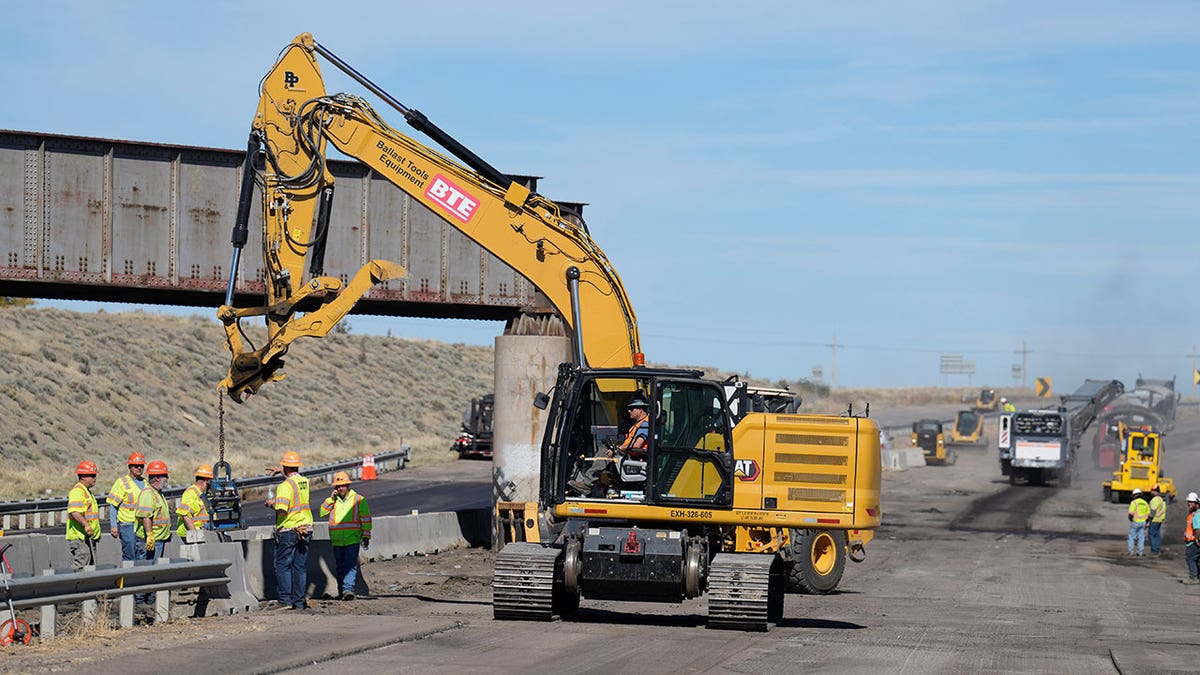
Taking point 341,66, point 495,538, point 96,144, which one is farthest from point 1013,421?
point 341,66

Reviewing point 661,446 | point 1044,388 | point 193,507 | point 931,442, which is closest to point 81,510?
point 193,507

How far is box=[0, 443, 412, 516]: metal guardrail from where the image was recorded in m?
34.4

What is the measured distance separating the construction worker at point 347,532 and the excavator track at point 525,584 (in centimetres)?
371

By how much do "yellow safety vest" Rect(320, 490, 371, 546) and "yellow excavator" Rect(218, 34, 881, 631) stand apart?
6.91 feet

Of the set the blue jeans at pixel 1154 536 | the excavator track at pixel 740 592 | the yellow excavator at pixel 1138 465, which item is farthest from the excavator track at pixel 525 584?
the yellow excavator at pixel 1138 465

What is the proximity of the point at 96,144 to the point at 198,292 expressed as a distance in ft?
10.7

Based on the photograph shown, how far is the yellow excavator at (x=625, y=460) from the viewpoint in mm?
16469

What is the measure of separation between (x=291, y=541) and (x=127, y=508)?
2.34 metres

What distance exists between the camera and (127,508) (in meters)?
19.5

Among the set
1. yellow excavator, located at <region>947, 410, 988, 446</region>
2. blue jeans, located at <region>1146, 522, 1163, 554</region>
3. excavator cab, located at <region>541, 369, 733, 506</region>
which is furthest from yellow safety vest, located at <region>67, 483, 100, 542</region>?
yellow excavator, located at <region>947, 410, 988, 446</region>

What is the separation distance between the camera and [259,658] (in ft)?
44.7

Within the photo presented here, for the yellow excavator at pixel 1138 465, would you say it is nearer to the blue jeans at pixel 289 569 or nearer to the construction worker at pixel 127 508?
the blue jeans at pixel 289 569

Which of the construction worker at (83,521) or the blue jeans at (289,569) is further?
the blue jeans at (289,569)

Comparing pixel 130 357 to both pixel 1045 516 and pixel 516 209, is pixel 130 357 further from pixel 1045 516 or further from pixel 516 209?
pixel 516 209
